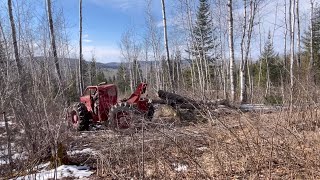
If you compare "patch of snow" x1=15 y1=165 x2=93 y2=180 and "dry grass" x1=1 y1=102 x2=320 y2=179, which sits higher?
"dry grass" x1=1 y1=102 x2=320 y2=179

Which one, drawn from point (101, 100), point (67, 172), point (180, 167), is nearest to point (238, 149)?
point (180, 167)

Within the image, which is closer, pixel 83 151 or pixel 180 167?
pixel 180 167

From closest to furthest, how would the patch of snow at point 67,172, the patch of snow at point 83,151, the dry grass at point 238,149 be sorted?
1. the dry grass at point 238,149
2. the patch of snow at point 67,172
3. the patch of snow at point 83,151

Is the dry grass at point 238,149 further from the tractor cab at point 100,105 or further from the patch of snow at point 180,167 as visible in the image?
the tractor cab at point 100,105

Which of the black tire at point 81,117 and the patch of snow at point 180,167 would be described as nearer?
the patch of snow at point 180,167

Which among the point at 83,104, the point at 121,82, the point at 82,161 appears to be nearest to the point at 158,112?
the point at 83,104

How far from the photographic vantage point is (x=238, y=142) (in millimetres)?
4082

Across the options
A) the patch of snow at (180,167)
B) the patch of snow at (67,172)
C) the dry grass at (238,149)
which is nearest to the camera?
Result: the dry grass at (238,149)

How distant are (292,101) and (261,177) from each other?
1787 mm

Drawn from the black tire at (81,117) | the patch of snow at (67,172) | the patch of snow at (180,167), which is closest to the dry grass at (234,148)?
the patch of snow at (180,167)

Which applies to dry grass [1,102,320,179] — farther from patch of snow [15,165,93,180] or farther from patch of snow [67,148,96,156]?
patch of snow [67,148,96,156]

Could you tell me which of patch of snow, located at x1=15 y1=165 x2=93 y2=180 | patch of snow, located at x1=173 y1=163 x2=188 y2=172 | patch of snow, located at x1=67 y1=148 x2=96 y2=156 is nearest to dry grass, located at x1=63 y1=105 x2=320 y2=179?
patch of snow, located at x1=173 y1=163 x2=188 y2=172

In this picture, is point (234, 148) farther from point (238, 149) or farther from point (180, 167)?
point (180, 167)

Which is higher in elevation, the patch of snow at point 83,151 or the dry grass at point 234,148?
the dry grass at point 234,148
